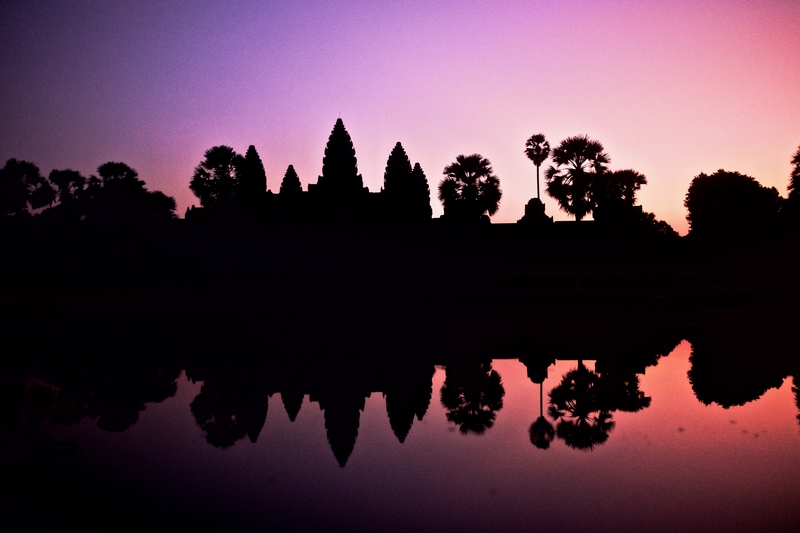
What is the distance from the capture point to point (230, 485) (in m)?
6.33

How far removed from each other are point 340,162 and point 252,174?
8.19 meters

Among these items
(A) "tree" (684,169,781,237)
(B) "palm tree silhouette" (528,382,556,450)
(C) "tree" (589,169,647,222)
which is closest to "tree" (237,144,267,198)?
(C) "tree" (589,169,647,222)

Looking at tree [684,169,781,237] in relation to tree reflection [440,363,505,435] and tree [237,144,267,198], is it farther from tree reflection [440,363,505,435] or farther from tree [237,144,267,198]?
tree [237,144,267,198]

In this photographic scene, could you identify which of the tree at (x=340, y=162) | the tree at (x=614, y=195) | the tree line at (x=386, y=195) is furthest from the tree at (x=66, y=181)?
the tree at (x=614, y=195)

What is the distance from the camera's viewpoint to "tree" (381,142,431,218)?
49300 mm

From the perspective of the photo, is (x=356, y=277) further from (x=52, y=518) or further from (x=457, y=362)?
(x=52, y=518)

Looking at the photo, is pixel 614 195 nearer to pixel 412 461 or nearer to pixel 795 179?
pixel 795 179

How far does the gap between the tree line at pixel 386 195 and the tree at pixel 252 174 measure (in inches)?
3.5

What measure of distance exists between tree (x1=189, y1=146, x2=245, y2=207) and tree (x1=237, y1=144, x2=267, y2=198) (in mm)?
897

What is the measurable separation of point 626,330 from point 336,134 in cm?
3877

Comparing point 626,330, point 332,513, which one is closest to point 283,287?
point 626,330

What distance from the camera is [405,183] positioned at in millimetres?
50906

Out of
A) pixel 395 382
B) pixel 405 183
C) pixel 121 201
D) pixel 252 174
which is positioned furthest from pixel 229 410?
pixel 252 174

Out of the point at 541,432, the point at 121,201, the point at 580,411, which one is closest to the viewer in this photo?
the point at 541,432
